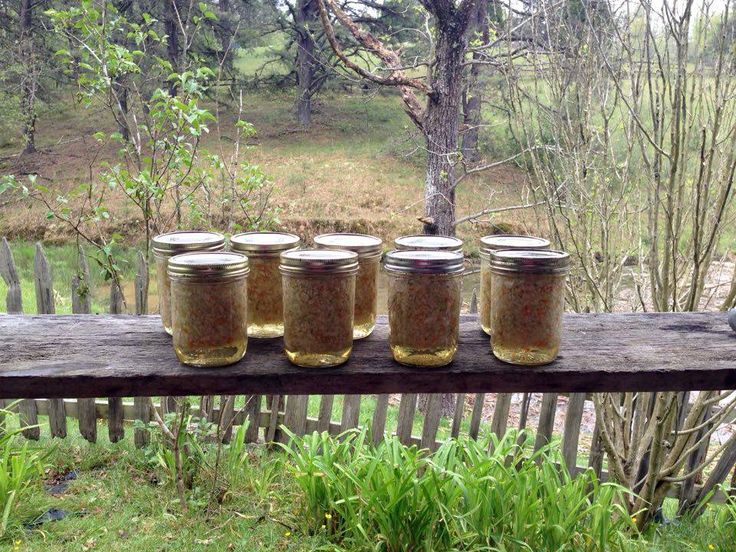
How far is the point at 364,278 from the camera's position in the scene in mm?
1304

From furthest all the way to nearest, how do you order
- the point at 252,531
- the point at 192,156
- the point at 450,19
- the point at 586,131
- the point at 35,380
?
the point at 450,19 → the point at 192,156 → the point at 586,131 → the point at 252,531 → the point at 35,380

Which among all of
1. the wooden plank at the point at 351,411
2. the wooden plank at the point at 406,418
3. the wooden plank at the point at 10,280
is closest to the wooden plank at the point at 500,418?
the wooden plank at the point at 406,418

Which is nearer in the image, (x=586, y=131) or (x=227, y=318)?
(x=227, y=318)

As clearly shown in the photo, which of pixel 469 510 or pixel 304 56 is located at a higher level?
pixel 304 56

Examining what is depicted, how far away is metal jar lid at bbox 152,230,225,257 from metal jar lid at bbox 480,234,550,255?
0.58 metres

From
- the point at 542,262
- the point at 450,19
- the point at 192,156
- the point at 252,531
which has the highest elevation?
the point at 450,19

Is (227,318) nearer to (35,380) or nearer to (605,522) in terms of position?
(35,380)

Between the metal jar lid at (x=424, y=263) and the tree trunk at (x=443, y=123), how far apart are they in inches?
134

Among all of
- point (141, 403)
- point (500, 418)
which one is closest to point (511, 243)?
point (500, 418)

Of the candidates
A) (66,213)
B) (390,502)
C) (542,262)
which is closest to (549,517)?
(390,502)

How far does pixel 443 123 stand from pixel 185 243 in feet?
12.2

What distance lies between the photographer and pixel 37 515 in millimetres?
2643

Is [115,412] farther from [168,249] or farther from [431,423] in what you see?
[168,249]

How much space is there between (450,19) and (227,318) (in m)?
3.90
